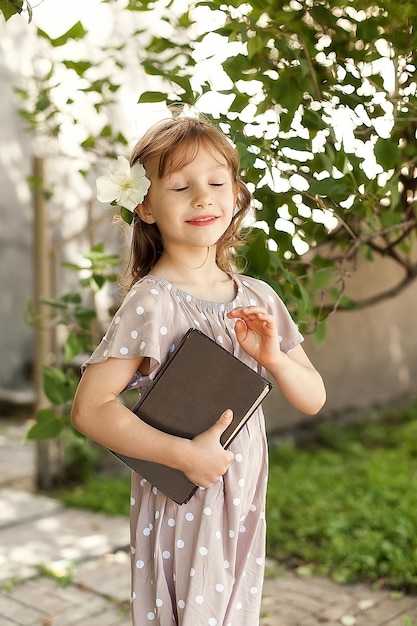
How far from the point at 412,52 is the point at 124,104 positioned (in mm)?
5362

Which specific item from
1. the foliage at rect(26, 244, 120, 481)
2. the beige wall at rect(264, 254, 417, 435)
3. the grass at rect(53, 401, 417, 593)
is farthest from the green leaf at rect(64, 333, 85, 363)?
the beige wall at rect(264, 254, 417, 435)

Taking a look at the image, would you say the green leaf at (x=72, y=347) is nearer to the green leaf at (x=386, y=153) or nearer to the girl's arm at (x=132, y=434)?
the girl's arm at (x=132, y=434)

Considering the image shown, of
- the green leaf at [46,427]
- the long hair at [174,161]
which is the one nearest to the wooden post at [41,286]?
the green leaf at [46,427]

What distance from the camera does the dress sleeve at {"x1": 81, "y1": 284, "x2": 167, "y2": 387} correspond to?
183 cm

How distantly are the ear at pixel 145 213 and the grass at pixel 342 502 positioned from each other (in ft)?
7.28

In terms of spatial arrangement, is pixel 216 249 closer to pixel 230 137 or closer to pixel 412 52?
pixel 230 137

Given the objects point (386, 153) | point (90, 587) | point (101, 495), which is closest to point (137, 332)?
point (386, 153)

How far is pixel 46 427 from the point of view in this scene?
9.35ft

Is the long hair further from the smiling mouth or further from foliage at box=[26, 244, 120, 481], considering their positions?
foliage at box=[26, 244, 120, 481]

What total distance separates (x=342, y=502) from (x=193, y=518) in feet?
9.31

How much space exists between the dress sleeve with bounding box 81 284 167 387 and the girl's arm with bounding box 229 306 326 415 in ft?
0.57

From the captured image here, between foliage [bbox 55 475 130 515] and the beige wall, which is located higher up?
the beige wall

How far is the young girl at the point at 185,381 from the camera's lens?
183 centimetres

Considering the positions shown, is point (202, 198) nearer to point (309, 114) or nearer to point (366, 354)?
point (309, 114)
